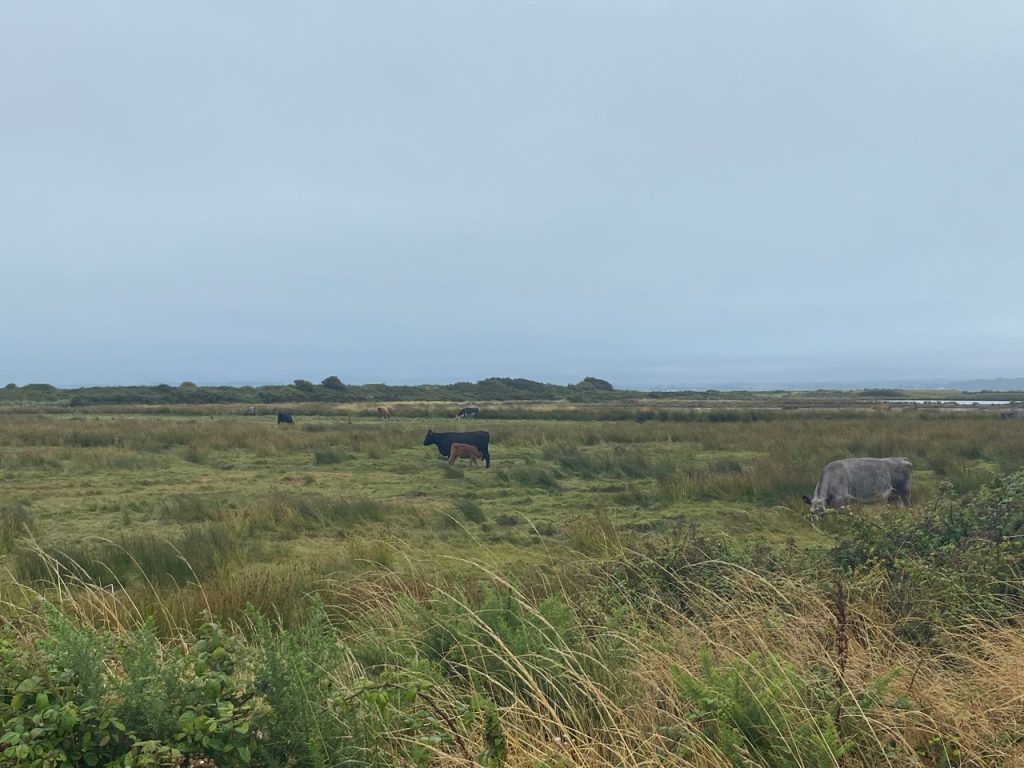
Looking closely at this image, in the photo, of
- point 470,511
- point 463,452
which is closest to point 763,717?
point 470,511

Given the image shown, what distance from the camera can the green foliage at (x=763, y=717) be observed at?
100 inches

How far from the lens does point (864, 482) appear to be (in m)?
11.1

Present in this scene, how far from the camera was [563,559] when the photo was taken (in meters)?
6.26

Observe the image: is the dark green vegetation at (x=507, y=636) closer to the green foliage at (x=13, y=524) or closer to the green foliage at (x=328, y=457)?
the green foliage at (x=13, y=524)

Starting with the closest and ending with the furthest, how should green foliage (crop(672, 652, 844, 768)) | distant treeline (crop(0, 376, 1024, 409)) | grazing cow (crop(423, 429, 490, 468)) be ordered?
green foliage (crop(672, 652, 844, 768))
grazing cow (crop(423, 429, 490, 468))
distant treeline (crop(0, 376, 1024, 409))

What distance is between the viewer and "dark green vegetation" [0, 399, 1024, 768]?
8.01 ft

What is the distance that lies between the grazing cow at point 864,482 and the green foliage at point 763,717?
846 cm

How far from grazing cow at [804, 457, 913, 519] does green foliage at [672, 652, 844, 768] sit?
8.46 metres

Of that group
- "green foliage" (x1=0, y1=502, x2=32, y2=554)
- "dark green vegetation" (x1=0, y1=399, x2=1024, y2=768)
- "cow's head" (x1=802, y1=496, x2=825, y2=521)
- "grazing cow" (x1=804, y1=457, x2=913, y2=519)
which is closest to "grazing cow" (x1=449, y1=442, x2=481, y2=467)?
"dark green vegetation" (x1=0, y1=399, x2=1024, y2=768)

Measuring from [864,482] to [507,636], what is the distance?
9603mm

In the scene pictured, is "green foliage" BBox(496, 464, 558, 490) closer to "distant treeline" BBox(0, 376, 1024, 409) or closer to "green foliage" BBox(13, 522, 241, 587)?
"green foliage" BBox(13, 522, 241, 587)

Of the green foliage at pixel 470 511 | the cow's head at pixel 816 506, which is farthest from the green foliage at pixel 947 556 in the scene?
the green foliage at pixel 470 511

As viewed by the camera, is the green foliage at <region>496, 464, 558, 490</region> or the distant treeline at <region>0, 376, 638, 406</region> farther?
the distant treeline at <region>0, 376, 638, 406</region>

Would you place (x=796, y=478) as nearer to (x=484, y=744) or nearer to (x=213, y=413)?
(x=484, y=744)
